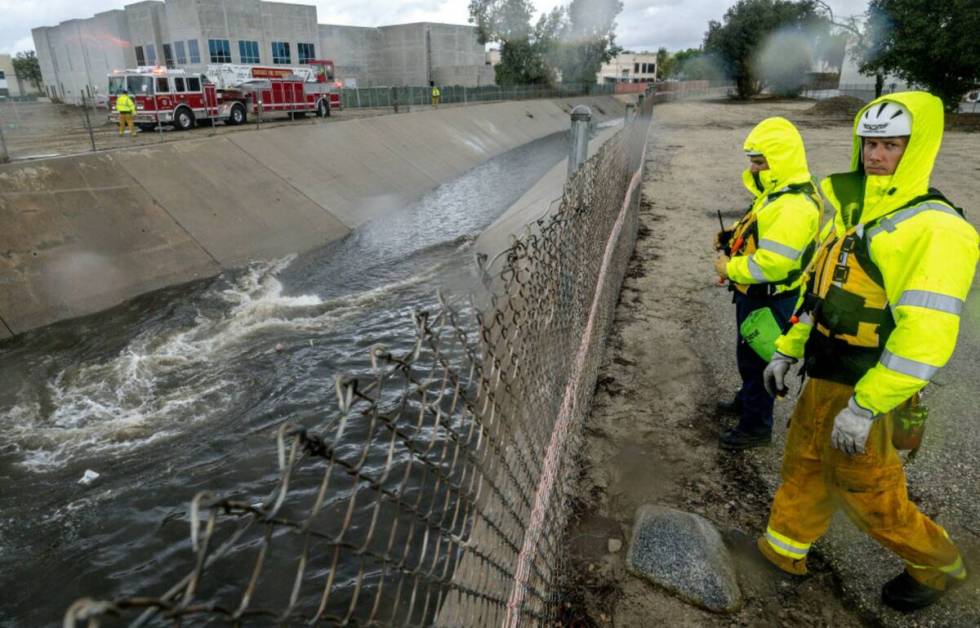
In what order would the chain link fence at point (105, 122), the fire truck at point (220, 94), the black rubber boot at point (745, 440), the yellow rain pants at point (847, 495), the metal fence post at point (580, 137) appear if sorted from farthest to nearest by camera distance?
the fire truck at point (220, 94) < the chain link fence at point (105, 122) < the metal fence post at point (580, 137) < the black rubber boot at point (745, 440) < the yellow rain pants at point (847, 495)

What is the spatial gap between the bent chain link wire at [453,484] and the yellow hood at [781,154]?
3.81 feet

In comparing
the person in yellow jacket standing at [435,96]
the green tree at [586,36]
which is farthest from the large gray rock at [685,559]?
the green tree at [586,36]

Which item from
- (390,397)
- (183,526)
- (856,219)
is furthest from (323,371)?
(856,219)

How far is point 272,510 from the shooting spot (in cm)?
97

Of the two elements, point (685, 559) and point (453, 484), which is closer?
point (453, 484)

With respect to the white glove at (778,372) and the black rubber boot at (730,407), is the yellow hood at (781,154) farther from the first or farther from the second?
the black rubber boot at (730,407)

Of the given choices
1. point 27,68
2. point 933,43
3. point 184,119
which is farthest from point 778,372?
point 27,68

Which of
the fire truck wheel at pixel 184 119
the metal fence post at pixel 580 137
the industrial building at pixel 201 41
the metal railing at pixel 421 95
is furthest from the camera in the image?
the industrial building at pixel 201 41

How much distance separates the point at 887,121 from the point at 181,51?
53.7m

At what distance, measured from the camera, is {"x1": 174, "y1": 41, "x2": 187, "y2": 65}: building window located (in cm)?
4491

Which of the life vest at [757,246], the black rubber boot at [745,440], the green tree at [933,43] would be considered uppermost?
the green tree at [933,43]

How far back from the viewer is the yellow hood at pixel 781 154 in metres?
3.73

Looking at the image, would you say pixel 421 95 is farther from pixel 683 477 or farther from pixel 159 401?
pixel 683 477

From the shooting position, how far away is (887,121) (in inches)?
97.3
